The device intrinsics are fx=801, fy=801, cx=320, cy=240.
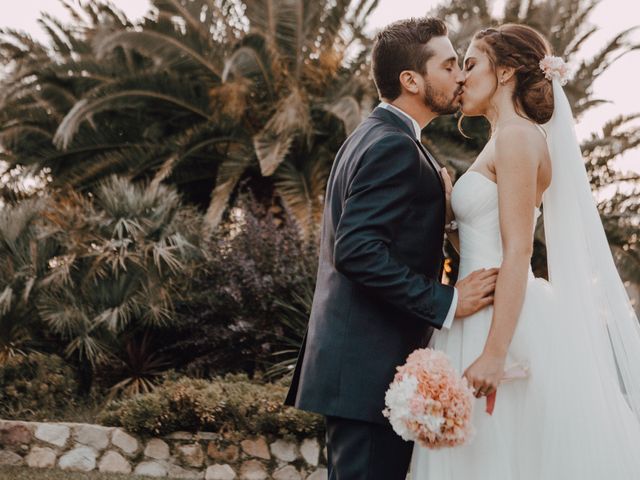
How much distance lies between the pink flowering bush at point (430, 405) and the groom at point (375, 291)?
0.20m

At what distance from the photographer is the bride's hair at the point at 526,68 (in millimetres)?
3104

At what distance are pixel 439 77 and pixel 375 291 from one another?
91 centimetres

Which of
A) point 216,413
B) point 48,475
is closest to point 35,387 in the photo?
point 48,475

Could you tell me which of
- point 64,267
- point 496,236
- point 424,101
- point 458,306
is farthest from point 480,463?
point 64,267

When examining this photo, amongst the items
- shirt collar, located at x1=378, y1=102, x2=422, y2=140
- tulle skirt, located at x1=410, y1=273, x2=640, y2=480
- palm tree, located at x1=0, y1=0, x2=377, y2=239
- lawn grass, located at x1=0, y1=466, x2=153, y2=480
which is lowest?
tulle skirt, located at x1=410, y1=273, x2=640, y2=480

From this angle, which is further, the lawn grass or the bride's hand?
the lawn grass

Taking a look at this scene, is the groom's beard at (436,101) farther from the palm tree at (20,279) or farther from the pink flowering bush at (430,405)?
the palm tree at (20,279)

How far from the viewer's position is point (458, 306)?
279 cm

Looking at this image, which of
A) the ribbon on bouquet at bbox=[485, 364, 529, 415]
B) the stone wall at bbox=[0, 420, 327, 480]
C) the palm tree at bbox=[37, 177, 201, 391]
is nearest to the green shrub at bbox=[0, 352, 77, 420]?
the palm tree at bbox=[37, 177, 201, 391]

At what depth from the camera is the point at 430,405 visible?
2.44m

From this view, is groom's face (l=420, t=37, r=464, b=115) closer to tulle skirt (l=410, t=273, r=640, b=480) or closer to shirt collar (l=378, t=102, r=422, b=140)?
shirt collar (l=378, t=102, r=422, b=140)

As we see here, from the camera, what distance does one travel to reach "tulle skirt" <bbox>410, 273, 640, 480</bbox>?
273cm

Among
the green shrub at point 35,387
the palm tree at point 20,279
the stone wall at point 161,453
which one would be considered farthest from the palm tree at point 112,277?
the stone wall at point 161,453

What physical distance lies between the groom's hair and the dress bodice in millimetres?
457
